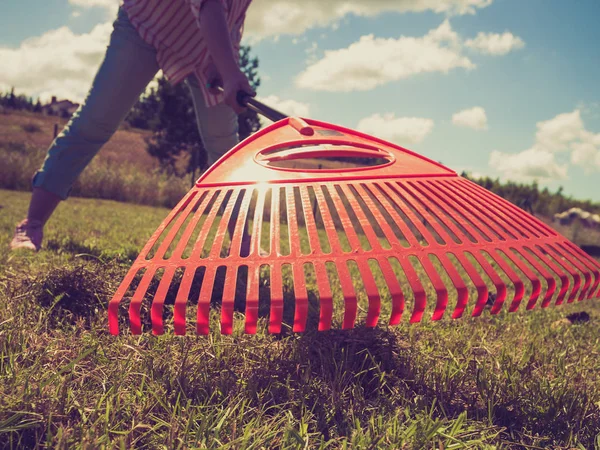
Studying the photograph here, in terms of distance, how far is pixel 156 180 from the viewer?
8992 millimetres

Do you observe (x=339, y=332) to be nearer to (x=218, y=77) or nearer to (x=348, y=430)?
(x=348, y=430)

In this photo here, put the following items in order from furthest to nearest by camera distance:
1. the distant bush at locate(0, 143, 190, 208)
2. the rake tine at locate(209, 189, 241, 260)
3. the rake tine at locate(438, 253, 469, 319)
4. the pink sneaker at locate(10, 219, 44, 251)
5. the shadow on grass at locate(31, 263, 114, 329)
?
the distant bush at locate(0, 143, 190, 208), the pink sneaker at locate(10, 219, 44, 251), the shadow on grass at locate(31, 263, 114, 329), the rake tine at locate(209, 189, 241, 260), the rake tine at locate(438, 253, 469, 319)

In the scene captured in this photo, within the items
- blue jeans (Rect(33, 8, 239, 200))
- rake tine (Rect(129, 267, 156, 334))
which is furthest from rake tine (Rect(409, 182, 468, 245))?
blue jeans (Rect(33, 8, 239, 200))

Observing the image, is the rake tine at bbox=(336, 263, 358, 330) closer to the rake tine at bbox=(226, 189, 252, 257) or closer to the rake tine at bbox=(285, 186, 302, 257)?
the rake tine at bbox=(285, 186, 302, 257)

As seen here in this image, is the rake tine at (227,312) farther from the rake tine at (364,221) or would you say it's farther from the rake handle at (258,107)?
the rake handle at (258,107)

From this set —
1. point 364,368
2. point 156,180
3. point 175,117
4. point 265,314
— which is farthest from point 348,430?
point 175,117

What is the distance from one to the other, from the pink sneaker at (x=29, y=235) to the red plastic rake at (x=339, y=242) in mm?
1111

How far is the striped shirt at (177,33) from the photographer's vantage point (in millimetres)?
2291

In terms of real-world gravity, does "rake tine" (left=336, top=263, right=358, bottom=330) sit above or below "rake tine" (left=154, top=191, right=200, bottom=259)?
below

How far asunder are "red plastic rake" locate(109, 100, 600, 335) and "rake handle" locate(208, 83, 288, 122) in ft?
0.05

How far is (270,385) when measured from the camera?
1.18 metres

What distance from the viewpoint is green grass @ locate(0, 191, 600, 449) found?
3.19ft

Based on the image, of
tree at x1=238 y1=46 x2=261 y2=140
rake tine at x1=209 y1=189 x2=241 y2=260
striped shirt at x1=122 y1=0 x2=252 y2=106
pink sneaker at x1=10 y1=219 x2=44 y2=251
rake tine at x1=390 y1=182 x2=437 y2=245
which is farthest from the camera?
tree at x1=238 y1=46 x2=261 y2=140

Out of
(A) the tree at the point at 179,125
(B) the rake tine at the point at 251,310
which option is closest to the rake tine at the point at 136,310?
(B) the rake tine at the point at 251,310
